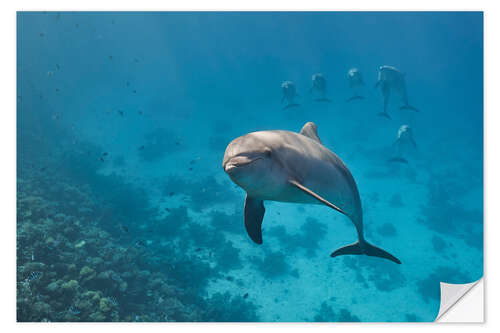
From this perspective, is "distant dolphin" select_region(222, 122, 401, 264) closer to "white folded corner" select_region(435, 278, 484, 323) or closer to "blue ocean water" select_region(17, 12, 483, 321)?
"white folded corner" select_region(435, 278, 484, 323)

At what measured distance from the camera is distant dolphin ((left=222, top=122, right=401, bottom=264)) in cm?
174

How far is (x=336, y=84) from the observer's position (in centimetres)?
5488

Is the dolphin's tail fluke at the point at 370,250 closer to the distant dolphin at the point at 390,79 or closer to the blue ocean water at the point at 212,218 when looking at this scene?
the blue ocean water at the point at 212,218

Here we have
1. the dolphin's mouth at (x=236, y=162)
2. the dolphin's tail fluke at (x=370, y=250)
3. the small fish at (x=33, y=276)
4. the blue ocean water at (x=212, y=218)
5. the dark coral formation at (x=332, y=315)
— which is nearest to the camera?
the dolphin's mouth at (x=236, y=162)

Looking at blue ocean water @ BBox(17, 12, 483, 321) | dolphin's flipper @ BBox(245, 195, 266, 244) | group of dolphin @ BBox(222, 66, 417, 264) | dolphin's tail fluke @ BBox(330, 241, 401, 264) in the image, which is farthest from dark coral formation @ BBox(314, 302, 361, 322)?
dolphin's flipper @ BBox(245, 195, 266, 244)

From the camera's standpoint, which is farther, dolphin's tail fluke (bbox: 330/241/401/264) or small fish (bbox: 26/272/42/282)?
small fish (bbox: 26/272/42/282)

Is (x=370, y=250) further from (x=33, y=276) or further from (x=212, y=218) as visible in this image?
(x=212, y=218)

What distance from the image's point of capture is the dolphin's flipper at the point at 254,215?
2.54 meters

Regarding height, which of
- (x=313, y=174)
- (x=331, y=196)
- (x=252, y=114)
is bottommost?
(x=331, y=196)

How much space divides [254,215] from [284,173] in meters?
0.82

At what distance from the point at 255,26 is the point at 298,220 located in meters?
52.0

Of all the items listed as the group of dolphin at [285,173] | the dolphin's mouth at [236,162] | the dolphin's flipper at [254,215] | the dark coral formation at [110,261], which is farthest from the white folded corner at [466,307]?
the dark coral formation at [110,261]
